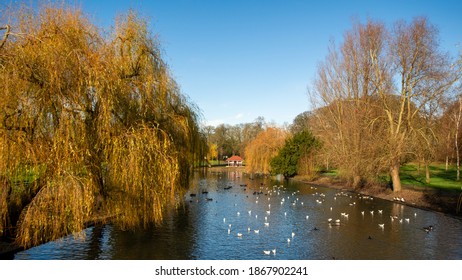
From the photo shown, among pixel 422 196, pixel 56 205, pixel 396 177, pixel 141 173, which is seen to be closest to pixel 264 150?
pixel 396 177

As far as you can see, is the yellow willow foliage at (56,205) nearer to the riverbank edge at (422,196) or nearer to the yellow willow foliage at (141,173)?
the yellow willow foliage at (141,173)

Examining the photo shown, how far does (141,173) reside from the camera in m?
9.39

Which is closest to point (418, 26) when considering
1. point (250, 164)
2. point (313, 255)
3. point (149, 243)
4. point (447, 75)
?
point (447, 75)

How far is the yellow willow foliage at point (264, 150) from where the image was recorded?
46.1 m

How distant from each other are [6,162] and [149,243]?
5510 mm

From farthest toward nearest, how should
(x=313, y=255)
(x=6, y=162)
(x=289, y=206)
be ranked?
1. (x=289, y=206)
2. (x=313, y=255)
3. (x=6, y=162)

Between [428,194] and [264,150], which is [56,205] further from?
[264,150]

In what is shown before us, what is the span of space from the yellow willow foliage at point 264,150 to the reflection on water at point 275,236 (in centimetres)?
2566

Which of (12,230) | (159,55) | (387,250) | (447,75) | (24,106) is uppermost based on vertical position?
(447,75)

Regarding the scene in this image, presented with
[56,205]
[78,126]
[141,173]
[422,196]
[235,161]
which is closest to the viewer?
[56,205]

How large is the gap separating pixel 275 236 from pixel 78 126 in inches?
323

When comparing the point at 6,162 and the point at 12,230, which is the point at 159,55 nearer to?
the point at 6,162

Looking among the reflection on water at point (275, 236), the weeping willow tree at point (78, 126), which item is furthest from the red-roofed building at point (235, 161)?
the weeping willow tree at point (78, 126)
